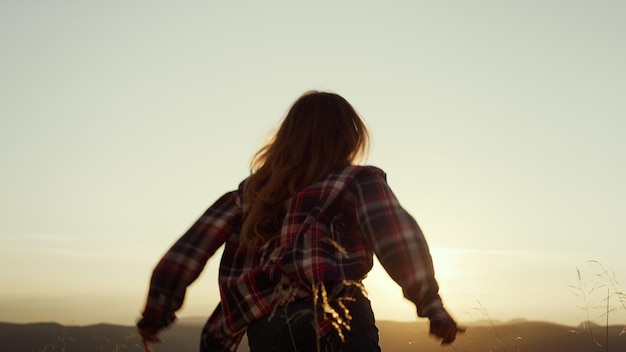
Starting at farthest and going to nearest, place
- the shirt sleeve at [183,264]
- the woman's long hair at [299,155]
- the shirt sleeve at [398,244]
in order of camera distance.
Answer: the shirt sleeve at [183,264]
the woman's long hair at [299,155]
the shirt sleeve at [398,244]

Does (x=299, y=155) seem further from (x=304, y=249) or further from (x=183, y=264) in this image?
(x=183, y=264)

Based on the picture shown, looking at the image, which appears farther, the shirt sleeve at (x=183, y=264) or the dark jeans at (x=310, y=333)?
the shirt sleeve at (x=183, y=264)

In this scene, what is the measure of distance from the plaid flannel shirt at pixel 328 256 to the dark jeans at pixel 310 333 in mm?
46

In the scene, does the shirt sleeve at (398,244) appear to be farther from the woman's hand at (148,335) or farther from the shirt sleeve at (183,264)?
the woman's hand at (148,335)

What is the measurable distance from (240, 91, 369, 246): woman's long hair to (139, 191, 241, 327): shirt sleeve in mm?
195

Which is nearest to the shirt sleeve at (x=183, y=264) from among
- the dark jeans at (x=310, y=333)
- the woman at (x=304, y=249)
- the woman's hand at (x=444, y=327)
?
the woman at (x=304, y=249)

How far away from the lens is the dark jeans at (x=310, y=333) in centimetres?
272

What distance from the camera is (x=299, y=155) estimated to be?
3.24 meters

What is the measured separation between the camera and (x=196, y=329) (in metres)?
23.8

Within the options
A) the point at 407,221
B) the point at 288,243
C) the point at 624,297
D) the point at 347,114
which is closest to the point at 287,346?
the point at 288,243

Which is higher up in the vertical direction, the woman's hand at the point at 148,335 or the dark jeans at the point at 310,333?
the dark jeans at the point at 310,333

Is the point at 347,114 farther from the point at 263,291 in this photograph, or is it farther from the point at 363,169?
the point at 263,291

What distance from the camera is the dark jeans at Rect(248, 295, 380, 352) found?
2.72 meters

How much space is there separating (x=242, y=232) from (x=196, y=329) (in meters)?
21.6
